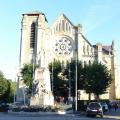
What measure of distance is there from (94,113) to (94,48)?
167 ft

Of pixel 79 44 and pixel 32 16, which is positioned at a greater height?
pixel 32 16

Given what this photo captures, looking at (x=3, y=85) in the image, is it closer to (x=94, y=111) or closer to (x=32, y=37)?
(x=32, y=37)

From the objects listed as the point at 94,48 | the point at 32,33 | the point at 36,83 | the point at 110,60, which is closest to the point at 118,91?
the point at 110,60

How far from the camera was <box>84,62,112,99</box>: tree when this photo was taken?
7244 cm

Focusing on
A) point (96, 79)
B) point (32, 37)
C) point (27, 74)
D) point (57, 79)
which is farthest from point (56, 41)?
point (96, 79)

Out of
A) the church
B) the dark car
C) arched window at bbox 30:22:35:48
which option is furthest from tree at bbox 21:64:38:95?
the dark car

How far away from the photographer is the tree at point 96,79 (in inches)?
2852

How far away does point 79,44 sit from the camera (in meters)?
88.9

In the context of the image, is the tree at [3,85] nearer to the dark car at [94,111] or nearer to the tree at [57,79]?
the tree at [57,79]

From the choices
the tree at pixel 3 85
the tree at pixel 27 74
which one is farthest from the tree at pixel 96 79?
the tree at pixel 3 85

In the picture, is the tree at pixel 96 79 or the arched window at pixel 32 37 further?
the arched window at pixel 32 37

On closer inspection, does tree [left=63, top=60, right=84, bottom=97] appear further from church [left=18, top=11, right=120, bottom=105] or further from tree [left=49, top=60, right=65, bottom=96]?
church [left=18, top=11, right=120, bottom=105]

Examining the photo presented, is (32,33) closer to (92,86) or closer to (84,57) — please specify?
(84,57)

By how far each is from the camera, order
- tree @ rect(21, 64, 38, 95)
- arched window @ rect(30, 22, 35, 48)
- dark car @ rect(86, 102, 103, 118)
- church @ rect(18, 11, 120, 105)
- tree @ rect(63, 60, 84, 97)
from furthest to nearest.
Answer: arched window @ rect(30, 22, 35, 48)
church @ rect(18, 11, 120, 105)
tree @ rect(63, 60, 84, 97)
tree @ rect(21, 64, 38, 95)
dark car @ rect(86, 102, 103, 118)
